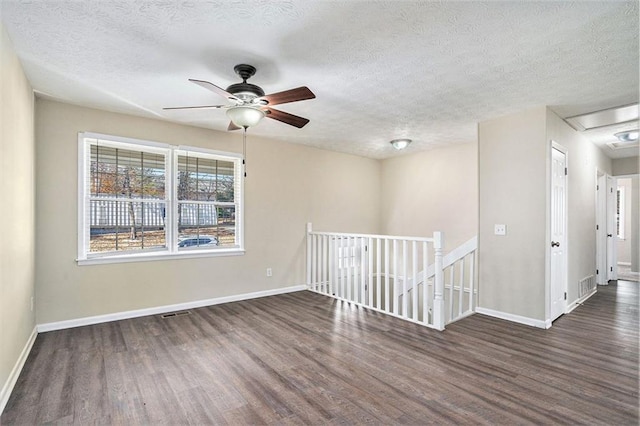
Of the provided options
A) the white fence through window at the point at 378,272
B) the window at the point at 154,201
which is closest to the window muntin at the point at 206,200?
the window at the point at 154,201

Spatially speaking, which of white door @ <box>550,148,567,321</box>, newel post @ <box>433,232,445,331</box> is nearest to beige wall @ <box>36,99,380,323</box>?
newel post @ <box>433,232,445,331</box>

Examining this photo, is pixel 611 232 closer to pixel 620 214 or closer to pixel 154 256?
pixel 620 214

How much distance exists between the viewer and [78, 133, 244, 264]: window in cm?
381

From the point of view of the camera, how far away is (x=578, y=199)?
4.58 metres

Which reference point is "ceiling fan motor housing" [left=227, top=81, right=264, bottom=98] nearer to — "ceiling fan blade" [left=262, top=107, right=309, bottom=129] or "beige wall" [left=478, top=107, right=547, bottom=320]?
"ceiling fan blade" [left=262, top=107, right=309, bottom=129]

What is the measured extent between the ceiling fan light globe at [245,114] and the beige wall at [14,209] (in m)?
1.56

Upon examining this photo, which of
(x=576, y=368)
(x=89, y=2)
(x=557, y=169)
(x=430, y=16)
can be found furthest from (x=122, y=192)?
(x=557, y=169)

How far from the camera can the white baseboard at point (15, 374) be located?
2119 millimetres

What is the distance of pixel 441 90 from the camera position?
10.6ft

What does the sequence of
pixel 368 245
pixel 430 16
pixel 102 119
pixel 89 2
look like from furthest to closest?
pixel 368 245
pixel 102 119
pixel 430 16
pixel 89 2

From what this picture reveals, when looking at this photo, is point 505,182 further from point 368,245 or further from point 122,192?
point 122,192

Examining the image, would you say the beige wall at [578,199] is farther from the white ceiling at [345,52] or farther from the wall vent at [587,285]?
the white ceiling at [345,52]

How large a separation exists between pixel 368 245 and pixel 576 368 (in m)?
2.54

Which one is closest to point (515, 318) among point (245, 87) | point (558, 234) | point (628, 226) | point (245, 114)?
point (558, 234)
